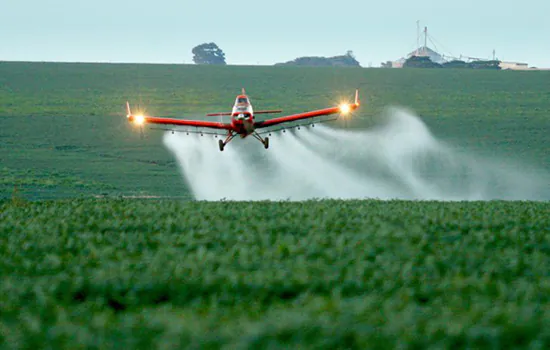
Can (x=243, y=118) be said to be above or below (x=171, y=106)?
above

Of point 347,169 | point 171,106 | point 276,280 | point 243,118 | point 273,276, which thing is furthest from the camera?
point 171,106

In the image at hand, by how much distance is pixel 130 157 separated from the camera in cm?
10456

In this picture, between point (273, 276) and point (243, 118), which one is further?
point (243, 118)

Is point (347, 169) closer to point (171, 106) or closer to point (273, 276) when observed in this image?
point (171, 106)

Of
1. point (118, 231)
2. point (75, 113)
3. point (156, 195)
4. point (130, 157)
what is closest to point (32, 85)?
point (75, 113)

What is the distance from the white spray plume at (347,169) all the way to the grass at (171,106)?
3.56 m

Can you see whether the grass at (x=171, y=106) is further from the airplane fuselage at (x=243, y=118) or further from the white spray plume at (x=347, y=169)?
the airplane fuselage at (x=243, y=118)

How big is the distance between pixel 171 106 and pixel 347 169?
47.6 meters

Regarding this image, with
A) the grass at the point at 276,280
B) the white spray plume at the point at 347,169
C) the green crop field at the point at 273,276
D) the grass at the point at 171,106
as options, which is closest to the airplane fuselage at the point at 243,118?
the green crop field at the point at 273,276

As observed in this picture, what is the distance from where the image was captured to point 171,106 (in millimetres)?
138000

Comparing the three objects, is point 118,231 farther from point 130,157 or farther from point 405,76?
point 405,76

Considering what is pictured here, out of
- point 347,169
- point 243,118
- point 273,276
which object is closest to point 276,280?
point 273,276

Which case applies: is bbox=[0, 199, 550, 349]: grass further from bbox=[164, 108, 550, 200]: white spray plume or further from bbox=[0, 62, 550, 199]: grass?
bbox=[0, 62, 550, 199]: grass

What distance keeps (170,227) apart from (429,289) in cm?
1393
